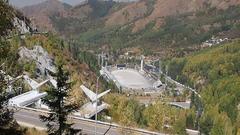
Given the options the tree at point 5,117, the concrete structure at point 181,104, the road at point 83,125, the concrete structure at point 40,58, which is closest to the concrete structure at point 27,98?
the road at point 83,125

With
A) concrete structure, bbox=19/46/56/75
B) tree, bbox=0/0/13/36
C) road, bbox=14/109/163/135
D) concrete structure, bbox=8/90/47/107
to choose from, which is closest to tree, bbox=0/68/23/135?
tree, bbox=0/0/13/36

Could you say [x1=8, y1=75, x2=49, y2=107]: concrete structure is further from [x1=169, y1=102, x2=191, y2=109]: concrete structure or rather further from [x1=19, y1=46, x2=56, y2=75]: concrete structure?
[x1=169, y1=102, x2=191, y2=109]: concrete structure

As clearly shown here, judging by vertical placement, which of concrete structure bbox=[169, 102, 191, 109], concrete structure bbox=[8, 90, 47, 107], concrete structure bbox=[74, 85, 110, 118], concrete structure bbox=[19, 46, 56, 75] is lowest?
concrete structure bbox=[169, 102, 191, 109]

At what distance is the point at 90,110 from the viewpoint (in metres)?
66.0

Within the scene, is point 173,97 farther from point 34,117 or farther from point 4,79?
point 4,79

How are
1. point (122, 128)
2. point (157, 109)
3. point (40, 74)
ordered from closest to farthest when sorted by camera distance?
point (122, 128), point (157, 109), point (40, 74)

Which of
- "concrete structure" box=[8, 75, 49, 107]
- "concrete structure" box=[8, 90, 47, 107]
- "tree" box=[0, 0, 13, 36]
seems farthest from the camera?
"concrete structure" box=[8, 75, 49, 107]

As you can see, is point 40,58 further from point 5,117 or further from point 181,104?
point 5,117

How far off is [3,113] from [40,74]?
7387 centimetres

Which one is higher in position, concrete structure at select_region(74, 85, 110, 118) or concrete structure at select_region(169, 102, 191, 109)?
concrete structure at select_region(74, 85, 110, 118)

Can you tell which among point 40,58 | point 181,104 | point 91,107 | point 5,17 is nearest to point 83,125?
point 91,107

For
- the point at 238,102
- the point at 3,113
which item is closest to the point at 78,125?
Answer: the point at 3,113

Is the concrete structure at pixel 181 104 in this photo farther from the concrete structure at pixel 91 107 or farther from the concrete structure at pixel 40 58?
the concrete structure at pixel 91 107

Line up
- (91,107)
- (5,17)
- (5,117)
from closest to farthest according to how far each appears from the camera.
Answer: (5,17)
(5,117)
(91,107)
